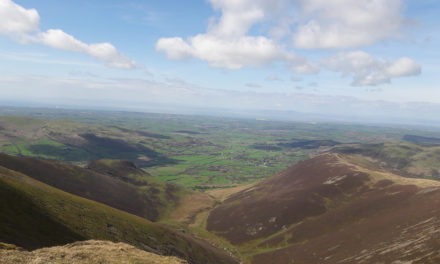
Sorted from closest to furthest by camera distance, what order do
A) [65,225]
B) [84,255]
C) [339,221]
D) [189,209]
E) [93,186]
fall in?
[84,255] → [65,225] → [339,221] → [93,186] → [189,209]

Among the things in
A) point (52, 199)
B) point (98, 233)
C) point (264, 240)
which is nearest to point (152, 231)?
point (98, 233)

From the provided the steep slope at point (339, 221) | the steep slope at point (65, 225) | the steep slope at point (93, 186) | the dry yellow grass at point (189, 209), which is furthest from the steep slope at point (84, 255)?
the dry yellow grass at point (189, 209)

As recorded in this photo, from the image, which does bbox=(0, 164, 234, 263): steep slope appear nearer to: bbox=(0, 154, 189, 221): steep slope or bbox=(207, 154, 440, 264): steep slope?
bbox=(207, 154, 440, 264): steep slope

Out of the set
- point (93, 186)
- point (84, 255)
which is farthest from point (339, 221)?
point (93, 186)

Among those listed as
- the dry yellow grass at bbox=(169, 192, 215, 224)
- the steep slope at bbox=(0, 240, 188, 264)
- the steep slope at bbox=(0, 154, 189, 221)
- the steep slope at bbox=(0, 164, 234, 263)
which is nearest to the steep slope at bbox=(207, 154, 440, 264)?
the dry yellow grass at bbox=(169, 192, 215, 224)

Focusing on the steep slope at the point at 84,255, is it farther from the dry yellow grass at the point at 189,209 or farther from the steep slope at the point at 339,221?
the dry yellow grass at the point at 189,209

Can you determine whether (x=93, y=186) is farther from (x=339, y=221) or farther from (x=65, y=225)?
(x=339, y=221)
